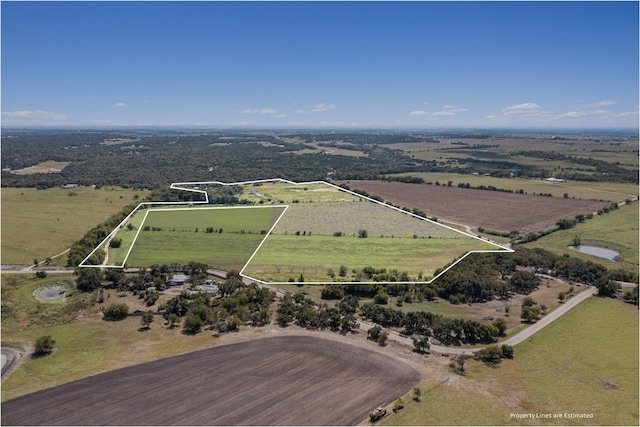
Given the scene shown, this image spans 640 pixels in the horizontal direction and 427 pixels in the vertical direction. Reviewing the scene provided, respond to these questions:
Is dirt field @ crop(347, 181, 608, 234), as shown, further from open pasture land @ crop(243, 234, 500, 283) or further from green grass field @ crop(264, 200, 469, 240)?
open pasture land @ crop(243, 234, 500, 283)

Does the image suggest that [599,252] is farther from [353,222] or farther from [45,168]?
[45,168]

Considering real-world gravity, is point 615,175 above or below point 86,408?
above

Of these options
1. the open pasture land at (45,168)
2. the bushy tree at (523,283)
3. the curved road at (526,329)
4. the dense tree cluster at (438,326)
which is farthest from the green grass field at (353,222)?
the open pasture land at (45,168)

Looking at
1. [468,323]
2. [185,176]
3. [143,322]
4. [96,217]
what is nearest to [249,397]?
[143,322]

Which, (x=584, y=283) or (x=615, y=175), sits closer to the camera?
(x=584, y=283)

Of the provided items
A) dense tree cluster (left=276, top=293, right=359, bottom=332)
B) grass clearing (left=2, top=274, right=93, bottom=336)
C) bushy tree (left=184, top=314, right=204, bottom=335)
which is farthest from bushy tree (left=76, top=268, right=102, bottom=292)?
dense tree cluster (left=276, top=293, right=359, bottom=332)

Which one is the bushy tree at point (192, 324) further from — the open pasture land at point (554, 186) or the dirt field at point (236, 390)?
the open pasture land at point (554, 186)

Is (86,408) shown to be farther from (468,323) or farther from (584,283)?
(584,283)
